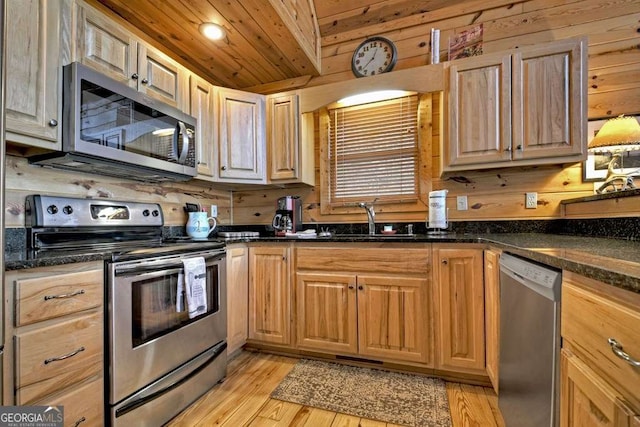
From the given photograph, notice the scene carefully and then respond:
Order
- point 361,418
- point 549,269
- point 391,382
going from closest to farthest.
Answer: point 549,269
point 361,418
point 391,382

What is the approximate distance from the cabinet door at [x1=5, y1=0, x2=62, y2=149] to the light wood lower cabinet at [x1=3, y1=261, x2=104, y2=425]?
64cm

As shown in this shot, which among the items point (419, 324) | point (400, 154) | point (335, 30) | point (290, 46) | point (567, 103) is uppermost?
point (335, 30)

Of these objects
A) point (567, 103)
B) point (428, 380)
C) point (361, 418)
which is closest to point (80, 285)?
point (361, 418)

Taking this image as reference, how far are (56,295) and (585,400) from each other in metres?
1.69

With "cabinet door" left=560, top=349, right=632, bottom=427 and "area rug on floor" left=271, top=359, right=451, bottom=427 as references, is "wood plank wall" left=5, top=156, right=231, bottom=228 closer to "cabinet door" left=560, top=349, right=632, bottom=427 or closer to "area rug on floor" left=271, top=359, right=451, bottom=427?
"area rug on floor" left=271, top=359, right=451, bottom=427

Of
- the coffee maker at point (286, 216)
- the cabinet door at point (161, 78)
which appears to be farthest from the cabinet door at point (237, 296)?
the cabinet door at point (161, 78)

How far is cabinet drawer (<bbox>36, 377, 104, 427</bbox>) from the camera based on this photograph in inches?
43.9

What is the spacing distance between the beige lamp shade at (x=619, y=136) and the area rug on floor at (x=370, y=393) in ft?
5.72

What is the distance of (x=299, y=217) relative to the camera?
2.66 m

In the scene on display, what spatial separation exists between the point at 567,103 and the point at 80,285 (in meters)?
2.80

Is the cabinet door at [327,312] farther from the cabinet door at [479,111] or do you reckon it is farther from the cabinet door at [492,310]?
the cabinet door at [479,111]

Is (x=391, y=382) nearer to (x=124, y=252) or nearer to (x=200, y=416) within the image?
(x=200, y=416)

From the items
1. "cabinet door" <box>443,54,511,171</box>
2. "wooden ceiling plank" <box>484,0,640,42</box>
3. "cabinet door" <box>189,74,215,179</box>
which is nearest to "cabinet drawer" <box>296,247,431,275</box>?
"cabinet door" <box>443,54,511,171</box>

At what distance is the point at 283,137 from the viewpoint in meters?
2.58
